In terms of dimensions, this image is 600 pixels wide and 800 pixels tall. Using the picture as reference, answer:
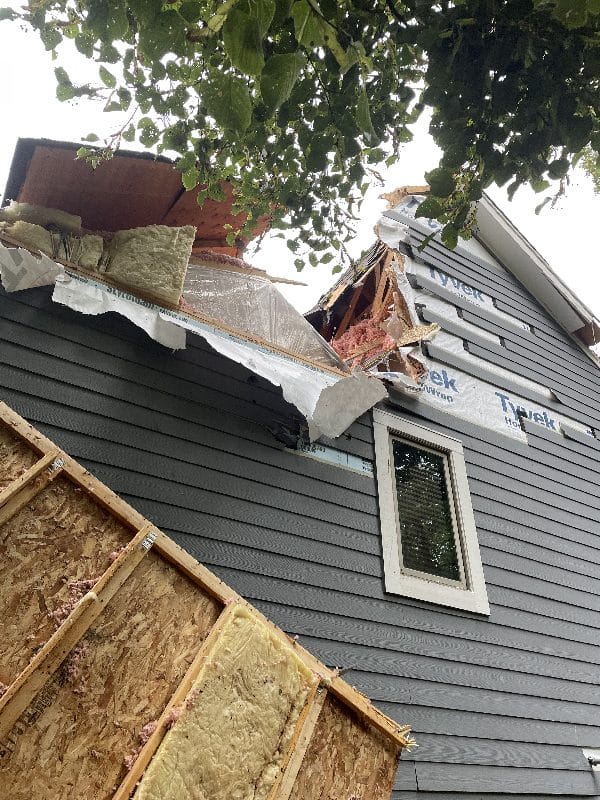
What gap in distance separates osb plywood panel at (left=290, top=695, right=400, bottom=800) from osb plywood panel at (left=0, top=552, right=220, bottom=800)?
592mm

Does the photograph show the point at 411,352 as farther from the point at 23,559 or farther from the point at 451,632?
the point at 23,559

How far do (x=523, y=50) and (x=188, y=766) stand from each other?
9.81 ft

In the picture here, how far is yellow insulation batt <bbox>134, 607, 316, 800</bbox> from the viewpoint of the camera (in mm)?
1576

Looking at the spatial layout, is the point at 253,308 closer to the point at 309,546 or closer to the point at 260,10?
the point at 309,546

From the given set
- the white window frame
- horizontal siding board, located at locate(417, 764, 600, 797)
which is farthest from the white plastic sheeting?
→ horizontal siding board, located at locate(417, 764, 600, 797)

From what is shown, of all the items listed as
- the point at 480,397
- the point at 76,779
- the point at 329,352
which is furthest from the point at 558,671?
the point at 76,779

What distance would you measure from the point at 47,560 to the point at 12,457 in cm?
44

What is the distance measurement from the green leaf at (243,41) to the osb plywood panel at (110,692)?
5.79ft

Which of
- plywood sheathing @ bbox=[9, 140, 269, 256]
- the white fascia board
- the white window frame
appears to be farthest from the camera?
the white fascia board

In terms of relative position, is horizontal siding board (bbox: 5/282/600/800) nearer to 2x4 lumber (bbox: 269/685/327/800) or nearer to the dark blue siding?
the dark blue siding

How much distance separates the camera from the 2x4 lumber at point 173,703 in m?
1.51

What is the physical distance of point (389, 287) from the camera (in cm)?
580

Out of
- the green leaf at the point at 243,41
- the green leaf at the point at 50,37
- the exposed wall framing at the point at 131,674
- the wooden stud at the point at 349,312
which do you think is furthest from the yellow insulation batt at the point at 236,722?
the wooden stud at the point at 349,312

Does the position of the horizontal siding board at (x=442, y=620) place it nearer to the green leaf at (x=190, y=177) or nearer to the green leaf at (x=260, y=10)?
the green leaf at (x=190, y=177)
